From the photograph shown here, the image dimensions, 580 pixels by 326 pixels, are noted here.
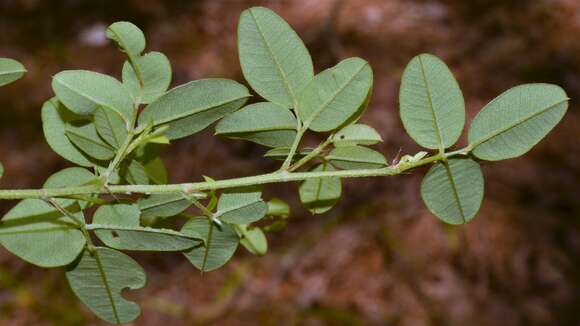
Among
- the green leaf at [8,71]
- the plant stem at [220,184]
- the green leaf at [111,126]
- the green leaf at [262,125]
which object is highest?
the green leaf at [8,71]

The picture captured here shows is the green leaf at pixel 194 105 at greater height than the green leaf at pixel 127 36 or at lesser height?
lesser

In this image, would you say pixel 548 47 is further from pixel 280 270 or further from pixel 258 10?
pixel 258 10

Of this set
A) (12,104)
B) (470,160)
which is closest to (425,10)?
(12,104)

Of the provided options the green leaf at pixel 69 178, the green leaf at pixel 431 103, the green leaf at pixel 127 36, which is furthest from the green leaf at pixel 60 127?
the green leaf at pixel 431 103

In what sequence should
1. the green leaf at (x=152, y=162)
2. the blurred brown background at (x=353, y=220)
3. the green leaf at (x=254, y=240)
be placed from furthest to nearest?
the blurred brown background at (x=353, y=220), the green leaf at (x=254, y=240), the green leaf at (x=152, y=162)

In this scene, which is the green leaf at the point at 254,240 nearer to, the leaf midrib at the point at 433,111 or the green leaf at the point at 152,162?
the green leaf at the point at 152,162

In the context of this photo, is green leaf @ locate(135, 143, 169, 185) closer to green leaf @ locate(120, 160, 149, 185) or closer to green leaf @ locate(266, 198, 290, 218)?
green leaf @ locate(120, 160, 149, 185)

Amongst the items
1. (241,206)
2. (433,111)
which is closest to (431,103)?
(433,111)
